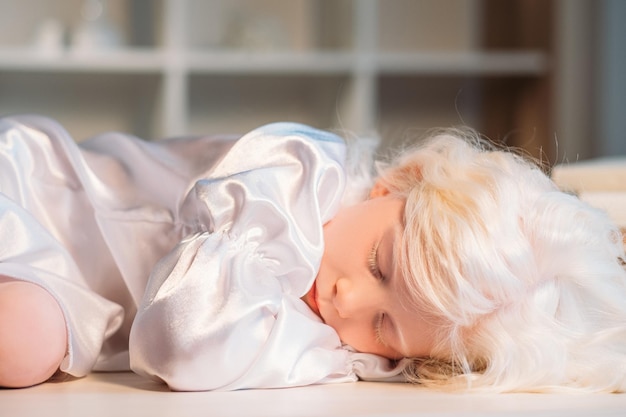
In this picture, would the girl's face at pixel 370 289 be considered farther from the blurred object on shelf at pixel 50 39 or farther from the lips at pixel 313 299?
the blurred object on shelf at pixel 50 39

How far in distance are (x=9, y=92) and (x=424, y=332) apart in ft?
6.82

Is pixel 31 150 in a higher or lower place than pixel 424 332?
higher

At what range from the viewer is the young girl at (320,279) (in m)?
0.83

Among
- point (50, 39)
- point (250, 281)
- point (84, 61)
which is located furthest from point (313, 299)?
point (50, 39)

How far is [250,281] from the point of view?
34.1 inches

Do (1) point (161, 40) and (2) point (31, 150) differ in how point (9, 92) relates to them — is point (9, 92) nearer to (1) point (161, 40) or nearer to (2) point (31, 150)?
(1) point (161, 40)

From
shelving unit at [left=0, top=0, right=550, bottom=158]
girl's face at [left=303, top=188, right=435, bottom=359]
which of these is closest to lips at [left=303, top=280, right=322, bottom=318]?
girl's face at [left=303, top=188, right=435, bottom=359]

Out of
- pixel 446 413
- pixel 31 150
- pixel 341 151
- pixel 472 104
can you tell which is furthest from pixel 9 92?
pixel 446 413

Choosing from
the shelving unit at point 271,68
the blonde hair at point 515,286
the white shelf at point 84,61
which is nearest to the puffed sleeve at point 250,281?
the blonde hair at point 515,286

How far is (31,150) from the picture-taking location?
106 cm

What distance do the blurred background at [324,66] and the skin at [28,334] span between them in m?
1.56

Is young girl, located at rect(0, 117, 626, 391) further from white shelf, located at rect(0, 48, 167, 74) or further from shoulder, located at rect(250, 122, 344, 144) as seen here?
white shelf, located at rect(0, 48, 167, 74)

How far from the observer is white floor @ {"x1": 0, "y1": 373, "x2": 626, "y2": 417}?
71 cm

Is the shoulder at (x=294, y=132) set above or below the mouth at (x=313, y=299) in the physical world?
above
